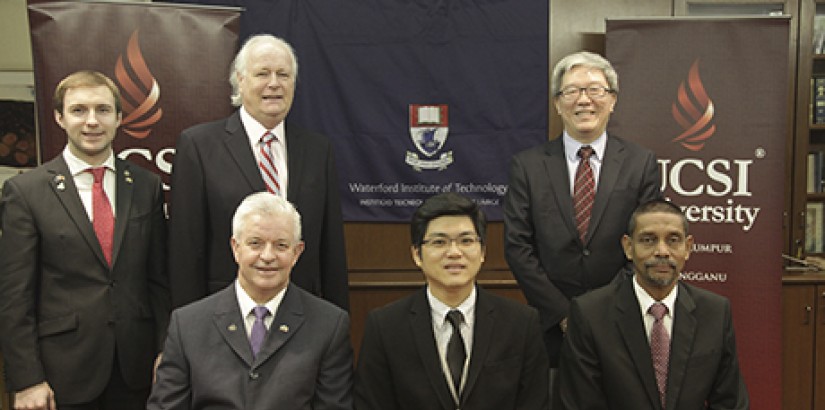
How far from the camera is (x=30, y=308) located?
7.69 feet

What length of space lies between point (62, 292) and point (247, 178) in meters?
0.67

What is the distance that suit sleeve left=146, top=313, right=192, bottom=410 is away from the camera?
6.67 feet

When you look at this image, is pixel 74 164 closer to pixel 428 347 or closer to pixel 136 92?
pixel 136 92

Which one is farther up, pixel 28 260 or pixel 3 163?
pixel 3 163

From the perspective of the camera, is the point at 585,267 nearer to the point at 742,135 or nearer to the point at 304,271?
the point at 304,271

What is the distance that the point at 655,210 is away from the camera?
235 cm

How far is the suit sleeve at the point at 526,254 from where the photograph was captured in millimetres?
2523

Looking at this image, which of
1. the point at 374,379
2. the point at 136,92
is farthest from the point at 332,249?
the point at 136,92

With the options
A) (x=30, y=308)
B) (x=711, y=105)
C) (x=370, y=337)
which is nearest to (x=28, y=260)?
(x=30, y=308)

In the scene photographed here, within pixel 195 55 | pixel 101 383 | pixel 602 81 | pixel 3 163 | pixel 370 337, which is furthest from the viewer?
pixel 3 163

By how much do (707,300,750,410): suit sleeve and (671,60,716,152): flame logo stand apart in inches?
56.7

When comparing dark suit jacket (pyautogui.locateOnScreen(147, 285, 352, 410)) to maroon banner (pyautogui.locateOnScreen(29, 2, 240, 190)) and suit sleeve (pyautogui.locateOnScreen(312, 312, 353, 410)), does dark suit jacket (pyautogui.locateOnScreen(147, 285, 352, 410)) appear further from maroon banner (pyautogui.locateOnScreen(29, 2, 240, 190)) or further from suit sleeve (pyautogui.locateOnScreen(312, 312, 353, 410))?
maroon banner (pyautogui.locateOnScreen(29, 2, 240, 190))

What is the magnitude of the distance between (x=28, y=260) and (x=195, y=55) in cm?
130

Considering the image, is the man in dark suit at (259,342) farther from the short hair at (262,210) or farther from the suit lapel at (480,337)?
the suit lapel at (480,337)
